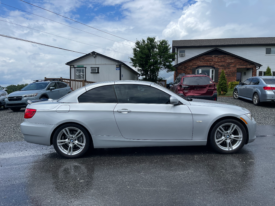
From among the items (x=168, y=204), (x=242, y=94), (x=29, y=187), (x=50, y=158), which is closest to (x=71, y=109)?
(x=50, y=158)

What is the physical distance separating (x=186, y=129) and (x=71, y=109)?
7.47ft

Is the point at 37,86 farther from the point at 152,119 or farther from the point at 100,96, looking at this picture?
the point at 152,119

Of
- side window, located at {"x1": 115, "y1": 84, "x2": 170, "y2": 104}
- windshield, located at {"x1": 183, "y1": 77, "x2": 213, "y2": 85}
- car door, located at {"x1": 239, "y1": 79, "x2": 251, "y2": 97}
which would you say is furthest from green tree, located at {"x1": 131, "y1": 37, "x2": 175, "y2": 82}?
side window, located at {"x1": 115, "y1": 84, "x2": 170, "y2": 104}

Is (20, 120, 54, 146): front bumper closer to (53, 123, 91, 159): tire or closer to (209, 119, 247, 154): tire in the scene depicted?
(53, 123, 91, 159): tire

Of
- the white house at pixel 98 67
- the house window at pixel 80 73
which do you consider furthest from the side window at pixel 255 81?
the house window at pixel 80 73

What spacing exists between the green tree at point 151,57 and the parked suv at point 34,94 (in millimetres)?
18196

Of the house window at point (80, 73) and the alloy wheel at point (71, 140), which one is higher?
the house window at point (80, 73)

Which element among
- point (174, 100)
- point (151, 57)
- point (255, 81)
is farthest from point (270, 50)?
point (174, 100)

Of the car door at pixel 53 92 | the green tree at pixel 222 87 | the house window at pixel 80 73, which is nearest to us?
the car door at pixel 53 92

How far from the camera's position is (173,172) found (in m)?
3.83

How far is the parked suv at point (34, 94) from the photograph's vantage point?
39.9 feet

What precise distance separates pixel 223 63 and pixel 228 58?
2.82 ft

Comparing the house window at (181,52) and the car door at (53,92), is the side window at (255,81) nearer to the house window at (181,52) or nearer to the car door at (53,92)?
the car door at (53,92)

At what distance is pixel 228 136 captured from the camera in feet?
15.4
